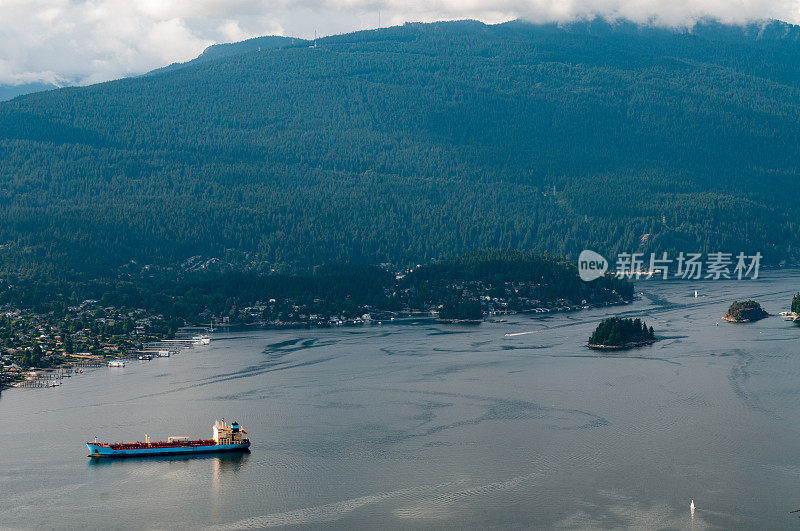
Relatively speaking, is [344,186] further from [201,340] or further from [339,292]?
[201,340]

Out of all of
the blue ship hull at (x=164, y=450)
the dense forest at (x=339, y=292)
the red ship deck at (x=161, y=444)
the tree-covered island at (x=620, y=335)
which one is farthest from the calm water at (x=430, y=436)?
the dense forest at (x=339, y=292)

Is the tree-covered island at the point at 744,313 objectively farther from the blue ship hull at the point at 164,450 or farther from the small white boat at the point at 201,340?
the blue ship hull at the point at 164,450

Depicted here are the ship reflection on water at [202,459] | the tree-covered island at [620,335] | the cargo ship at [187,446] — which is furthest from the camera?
the tree-covered island at [620,335]

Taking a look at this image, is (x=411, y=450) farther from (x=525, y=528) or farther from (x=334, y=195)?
(x=334, y=195)

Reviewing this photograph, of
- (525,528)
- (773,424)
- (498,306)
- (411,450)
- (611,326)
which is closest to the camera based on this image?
(525,528)

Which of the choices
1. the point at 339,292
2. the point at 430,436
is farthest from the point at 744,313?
the point at 430,436

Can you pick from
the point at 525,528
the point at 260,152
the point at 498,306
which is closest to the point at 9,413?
the point at 525,528
